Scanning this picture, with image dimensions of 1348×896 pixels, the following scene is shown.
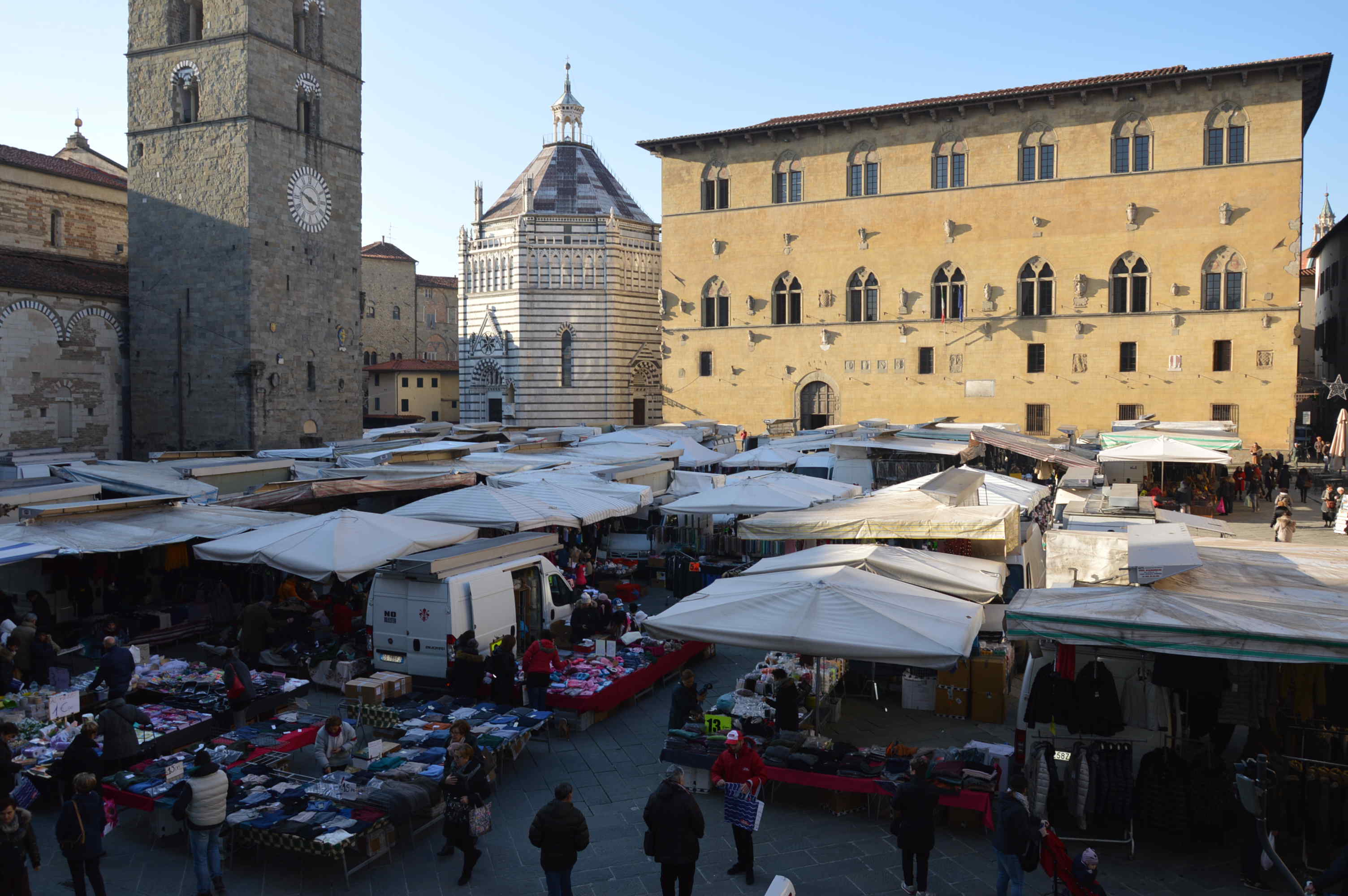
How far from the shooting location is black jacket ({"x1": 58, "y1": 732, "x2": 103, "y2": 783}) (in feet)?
25.6

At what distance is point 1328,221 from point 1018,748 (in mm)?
92249

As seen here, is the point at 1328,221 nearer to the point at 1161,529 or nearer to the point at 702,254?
the point at 702,254

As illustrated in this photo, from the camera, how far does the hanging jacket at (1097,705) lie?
293 inches

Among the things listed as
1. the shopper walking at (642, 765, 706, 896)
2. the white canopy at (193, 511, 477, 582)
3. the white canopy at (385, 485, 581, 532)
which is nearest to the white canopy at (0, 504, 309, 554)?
the white canopy at (193, 511, 477, 582)

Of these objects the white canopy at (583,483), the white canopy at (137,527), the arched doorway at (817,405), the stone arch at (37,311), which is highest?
the stone arch at (37,311)

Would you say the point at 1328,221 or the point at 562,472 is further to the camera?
the point at 1328,221

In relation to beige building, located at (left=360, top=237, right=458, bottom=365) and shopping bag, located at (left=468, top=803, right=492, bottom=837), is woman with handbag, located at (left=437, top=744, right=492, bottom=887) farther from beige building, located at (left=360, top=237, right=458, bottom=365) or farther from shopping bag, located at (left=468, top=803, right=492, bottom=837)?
beige building, located at (left=360, top=237, right=458, bottom=365)

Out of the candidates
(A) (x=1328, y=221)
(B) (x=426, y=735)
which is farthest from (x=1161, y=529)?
(A) (x=1328, y=221)

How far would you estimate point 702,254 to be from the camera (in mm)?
40844

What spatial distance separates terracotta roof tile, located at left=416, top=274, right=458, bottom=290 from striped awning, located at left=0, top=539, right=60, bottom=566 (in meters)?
55.3

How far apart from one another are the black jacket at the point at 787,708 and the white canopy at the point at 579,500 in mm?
6419

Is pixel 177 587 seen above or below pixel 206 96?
below

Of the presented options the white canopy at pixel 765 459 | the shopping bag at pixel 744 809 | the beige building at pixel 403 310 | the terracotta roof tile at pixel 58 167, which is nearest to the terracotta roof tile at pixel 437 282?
the beige building at pixel 403 310

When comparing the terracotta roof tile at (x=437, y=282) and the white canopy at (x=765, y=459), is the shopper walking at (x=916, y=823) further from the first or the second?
the terracotta roof tile at (x=437, y=282)
